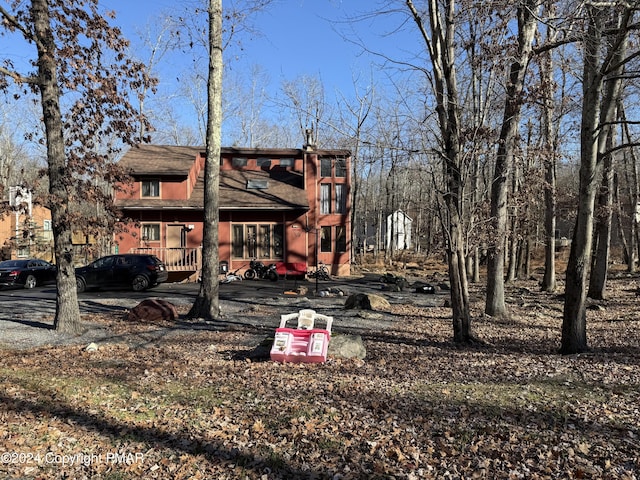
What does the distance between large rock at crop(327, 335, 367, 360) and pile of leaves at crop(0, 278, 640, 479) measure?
11.4 inches

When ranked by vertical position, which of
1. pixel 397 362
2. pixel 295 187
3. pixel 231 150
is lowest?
pixel 397 362

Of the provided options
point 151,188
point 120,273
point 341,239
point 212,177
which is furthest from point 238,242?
point 212,177

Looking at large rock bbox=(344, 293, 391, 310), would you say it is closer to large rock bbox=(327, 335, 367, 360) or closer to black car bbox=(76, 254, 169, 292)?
large rock bbox=(327, 335, 367, 360)

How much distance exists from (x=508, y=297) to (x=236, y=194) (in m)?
14.5

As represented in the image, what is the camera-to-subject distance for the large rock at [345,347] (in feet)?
24.5

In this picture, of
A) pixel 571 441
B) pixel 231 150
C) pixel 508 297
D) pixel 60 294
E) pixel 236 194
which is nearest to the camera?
pixel 571 441

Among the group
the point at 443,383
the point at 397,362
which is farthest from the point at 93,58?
the point at 443,383

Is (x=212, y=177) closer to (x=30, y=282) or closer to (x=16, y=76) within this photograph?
(x=16, y=76)

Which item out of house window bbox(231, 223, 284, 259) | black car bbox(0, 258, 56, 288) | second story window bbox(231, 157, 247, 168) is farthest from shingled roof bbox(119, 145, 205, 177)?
black car bbox(0, 258, 56, 288)

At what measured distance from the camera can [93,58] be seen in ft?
31.9

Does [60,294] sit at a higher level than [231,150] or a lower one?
lower

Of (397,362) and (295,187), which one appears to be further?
(295,187)

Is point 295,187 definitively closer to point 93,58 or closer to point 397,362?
point 93,58
